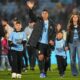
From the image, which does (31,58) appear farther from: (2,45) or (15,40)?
(15,40)

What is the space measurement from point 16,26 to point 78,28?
1.94 meters

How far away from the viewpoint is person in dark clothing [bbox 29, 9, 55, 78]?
45.5 feet

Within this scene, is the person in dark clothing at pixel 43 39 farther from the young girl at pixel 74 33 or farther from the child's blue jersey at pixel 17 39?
the young girl at pixel 74 33

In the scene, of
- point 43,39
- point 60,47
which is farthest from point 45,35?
point 60,47

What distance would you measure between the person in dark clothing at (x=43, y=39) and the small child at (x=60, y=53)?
508 millimetres

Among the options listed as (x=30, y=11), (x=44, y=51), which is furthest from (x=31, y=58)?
(x=44, y=51)

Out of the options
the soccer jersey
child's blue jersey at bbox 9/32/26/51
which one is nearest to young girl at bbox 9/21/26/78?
child's blue jersey at bbox 9/32/26/51

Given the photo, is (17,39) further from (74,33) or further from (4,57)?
(4,57)

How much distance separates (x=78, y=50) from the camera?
570 inches

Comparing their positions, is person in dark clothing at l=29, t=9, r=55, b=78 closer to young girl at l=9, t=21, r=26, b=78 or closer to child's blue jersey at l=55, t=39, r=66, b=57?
young girl at l=9, t=21, r=26, b=78

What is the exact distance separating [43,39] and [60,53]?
1.01 meters

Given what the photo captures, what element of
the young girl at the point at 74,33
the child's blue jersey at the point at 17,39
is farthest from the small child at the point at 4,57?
the child's blue jersey at the point at 17,39

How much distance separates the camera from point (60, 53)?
14.7 meters

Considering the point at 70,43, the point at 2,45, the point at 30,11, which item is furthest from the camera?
the point at 2,45
